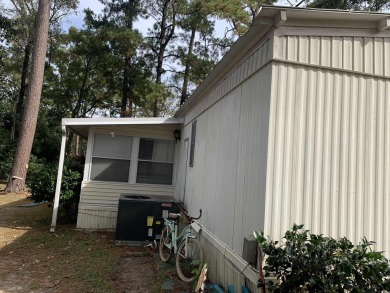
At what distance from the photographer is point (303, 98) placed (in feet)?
11.1

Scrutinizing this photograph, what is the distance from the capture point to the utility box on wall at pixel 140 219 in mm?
7055

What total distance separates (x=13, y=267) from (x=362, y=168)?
535 centimetres

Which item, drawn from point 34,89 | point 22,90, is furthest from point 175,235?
point 22,90

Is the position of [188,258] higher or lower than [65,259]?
higher

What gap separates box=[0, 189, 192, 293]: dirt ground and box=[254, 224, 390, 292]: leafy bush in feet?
7.10

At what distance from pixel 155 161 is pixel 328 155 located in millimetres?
6051

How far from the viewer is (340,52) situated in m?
3.48

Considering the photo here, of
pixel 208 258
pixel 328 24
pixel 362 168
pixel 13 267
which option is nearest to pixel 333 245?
pixel 362 168

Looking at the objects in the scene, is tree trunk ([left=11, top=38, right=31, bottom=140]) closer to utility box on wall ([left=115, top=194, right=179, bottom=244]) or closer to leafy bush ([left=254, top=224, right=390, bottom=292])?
utility box on wall ([left=115, top=194, right=179, bottom=244])

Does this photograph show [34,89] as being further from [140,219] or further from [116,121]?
[140,219]

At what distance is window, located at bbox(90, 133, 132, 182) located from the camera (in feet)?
27.9

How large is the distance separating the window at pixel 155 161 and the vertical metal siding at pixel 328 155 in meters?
5.93

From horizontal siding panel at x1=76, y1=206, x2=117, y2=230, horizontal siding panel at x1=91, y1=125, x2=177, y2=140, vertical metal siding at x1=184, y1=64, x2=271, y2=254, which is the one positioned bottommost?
horizontal siding panel at x1=76, y1=206, x2=117, y2=230

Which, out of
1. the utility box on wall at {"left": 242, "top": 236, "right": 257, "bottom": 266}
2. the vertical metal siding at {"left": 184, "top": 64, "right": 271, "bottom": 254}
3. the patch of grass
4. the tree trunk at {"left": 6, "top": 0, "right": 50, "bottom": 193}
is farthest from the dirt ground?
the tree trunk at {"left": 6, "top": 0, "right": 50, "bottom": 193}
